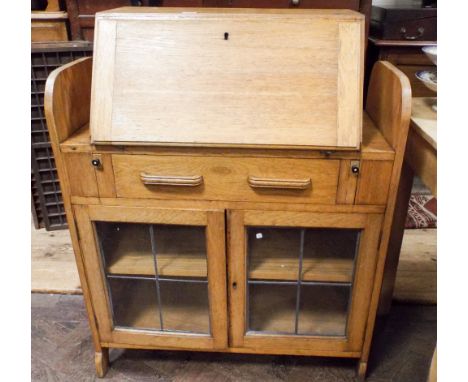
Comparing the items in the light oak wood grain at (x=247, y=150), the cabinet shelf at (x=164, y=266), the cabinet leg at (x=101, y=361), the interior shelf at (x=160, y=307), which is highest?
the light oak wood grain at (x=247, y=150)

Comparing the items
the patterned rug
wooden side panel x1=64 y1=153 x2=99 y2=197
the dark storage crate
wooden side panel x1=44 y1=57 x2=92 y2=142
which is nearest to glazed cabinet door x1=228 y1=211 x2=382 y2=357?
wooden side panel x1=64 y1=153 x2=99 y2=197

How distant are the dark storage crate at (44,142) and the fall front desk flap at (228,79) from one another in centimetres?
94

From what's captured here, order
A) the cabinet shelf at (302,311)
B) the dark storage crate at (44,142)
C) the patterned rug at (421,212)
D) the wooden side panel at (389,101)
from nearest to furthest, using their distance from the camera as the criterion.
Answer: the wooden side panel at (389,101), the cabinet shelf at (302,311), the dark storage crate at (44,142), the patterned rug at (421,212)

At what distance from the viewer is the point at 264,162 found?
1172mm

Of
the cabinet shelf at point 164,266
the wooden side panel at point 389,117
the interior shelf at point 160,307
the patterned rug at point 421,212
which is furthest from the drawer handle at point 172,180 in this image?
the patterned rug at point 421,212

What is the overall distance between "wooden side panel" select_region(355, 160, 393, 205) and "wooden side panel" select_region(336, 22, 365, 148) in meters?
0.08

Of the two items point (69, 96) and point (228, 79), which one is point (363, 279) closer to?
point (228, 79)

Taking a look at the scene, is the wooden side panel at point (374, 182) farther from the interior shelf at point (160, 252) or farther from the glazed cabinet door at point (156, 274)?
the interior shelf at point (160, 252)

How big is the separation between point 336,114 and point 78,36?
141cm

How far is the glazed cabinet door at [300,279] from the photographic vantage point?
1.26m

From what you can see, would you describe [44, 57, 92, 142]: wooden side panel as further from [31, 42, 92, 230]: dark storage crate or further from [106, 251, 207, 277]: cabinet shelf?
[31, 42, 92, 230]: dark storage crate

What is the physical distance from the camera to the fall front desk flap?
114cm

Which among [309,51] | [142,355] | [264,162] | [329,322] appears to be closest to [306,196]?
[264,162]

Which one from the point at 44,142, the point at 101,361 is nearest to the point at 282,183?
the point at 101,361
